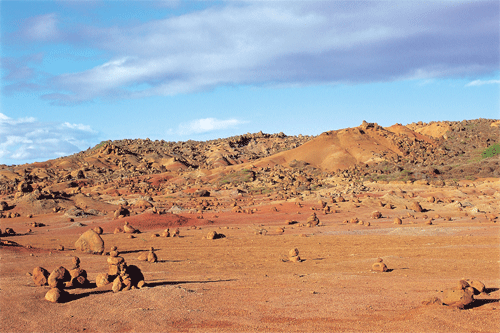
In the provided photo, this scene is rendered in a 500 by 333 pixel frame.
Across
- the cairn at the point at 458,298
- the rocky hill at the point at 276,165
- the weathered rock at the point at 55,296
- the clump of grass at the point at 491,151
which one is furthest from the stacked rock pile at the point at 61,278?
the clump of grass at the point at 491,151

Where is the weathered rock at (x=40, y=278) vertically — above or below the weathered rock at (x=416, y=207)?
above

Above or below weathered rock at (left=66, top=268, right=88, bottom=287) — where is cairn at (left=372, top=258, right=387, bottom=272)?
below

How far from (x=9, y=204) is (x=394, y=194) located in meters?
30.7

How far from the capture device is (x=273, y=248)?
56.3 feet

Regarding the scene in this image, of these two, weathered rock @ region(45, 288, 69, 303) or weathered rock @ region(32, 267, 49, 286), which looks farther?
weathered rock @ region(32, 267, 49, 286)

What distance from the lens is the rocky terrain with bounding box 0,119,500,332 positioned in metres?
7.34

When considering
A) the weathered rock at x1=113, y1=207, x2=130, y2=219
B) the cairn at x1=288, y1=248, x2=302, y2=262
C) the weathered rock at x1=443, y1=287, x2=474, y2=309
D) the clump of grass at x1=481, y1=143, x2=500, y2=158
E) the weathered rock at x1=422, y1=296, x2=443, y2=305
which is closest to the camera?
the weathered rock at x1=443, y1=287, x2=474, y2=309

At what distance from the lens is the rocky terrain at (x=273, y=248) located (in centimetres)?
734

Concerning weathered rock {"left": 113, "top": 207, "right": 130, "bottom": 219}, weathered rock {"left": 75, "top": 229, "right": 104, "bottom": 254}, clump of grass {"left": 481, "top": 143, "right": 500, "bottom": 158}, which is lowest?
weathered rock {"left": 75, "top": 229, "right": 104, "bottom": 254}

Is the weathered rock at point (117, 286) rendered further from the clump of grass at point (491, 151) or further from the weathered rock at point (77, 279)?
the clump of grass at point (491, 151)

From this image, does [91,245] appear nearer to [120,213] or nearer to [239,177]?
[120,213]

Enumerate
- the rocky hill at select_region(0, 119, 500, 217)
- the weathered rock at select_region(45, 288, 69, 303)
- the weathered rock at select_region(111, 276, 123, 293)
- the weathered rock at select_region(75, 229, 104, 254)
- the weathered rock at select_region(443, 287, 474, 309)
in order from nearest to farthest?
1. the weathered rock at select_region(443, 287, 474, 309)
2. the weathered rock at select_region(45, 288, 69, 303)
3. the weathered rock at select_region(111, 276, 123, 293)
4. the weathered rock at select_region(75, 229, 104, 254)
5. the rocky hill at select_region(0, 119, 500, 217)

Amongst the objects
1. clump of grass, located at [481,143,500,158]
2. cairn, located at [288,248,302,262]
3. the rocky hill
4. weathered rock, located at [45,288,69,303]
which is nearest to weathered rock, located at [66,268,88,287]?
weathered rock, located at [45,288,69,303]

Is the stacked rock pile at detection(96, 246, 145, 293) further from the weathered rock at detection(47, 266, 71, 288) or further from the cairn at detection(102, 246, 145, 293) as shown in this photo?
the weathered rock at detection(47, 266, 71, 288)
